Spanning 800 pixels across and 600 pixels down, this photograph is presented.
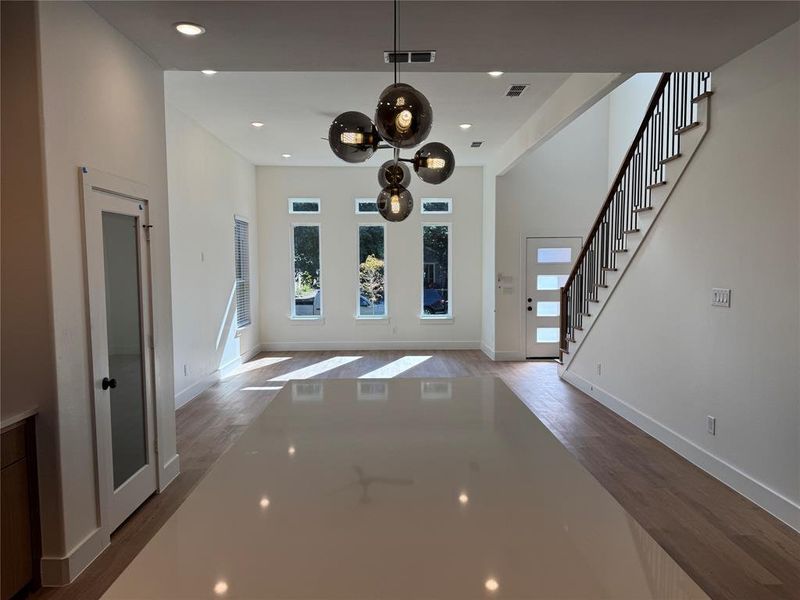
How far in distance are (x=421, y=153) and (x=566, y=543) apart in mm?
1877

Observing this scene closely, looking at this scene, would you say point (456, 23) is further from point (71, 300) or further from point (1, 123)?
point (71, 300)

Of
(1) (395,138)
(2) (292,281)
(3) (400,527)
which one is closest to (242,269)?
(2) (292,281)

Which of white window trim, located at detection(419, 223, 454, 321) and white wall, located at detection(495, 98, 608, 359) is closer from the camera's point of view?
white wall, located at detection(495, 98, 608, 359)

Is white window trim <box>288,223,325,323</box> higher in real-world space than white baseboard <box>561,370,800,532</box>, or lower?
higher

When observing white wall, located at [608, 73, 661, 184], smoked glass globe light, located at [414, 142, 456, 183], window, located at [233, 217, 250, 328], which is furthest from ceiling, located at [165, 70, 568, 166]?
smoked glass globe light, located at [414, 142, 456, 183]

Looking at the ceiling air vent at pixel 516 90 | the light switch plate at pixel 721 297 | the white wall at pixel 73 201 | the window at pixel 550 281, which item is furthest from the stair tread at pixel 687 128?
the window at pixel 550 281

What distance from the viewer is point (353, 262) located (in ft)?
31.2

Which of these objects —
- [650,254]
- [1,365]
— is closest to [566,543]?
[1,365]

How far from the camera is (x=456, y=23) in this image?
2.97m

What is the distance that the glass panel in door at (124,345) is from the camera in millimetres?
3084

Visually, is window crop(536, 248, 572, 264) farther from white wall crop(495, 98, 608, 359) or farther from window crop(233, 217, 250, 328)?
window crop(233, 217, 250, 328)

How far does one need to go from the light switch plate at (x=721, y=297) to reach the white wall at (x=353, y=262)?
577 centimetres

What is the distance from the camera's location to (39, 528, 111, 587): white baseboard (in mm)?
2572

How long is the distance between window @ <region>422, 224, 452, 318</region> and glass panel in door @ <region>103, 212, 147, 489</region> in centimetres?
657
